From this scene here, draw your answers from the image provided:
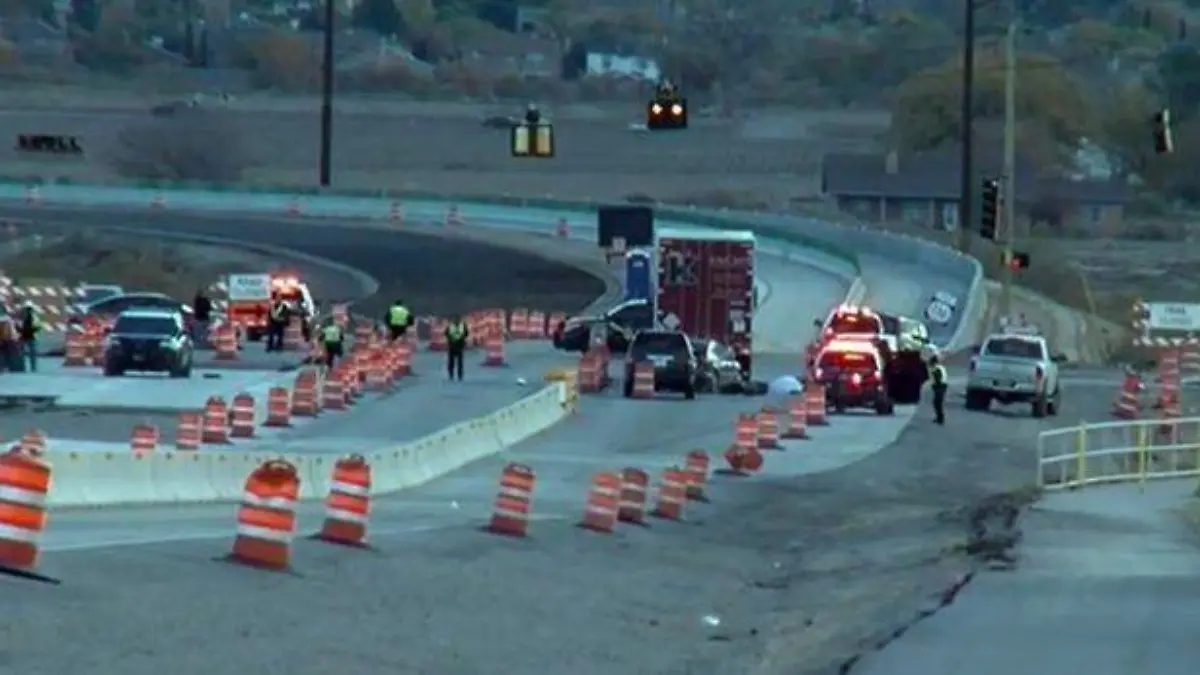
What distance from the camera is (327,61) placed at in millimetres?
106375

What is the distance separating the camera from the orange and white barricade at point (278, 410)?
5272cm

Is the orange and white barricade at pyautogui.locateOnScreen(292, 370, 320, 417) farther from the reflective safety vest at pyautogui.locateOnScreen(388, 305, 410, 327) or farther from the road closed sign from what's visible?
the road closed sign

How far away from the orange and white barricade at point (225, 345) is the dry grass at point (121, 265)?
22711 millimetres

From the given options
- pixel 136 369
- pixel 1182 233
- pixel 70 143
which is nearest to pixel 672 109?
pixel 136 369

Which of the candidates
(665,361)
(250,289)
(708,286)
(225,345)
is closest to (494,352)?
(708,286)

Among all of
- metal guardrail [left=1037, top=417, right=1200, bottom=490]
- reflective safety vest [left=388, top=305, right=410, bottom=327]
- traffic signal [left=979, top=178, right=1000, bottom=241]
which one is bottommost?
metal guardrail [left=1037, top=417, right=1200, bottom=490]

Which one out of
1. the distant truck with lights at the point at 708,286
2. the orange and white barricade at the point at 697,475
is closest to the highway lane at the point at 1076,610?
the orange and white barricade at the point at 697,475

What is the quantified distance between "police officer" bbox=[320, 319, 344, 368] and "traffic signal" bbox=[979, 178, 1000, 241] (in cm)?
1527

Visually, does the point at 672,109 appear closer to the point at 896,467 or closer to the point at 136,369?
the point at 136,369

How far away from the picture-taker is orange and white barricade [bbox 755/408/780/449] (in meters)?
51.1

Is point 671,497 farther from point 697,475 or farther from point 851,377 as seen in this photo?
point 851,377

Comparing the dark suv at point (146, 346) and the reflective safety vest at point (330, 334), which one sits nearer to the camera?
the dark suv at point (146, 346)

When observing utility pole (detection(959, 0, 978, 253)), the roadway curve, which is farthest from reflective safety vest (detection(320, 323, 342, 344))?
utility pole (detection(959, 0, 978, 253))

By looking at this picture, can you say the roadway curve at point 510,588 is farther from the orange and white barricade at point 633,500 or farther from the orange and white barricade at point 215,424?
the orange and white barricade at point 215,424
